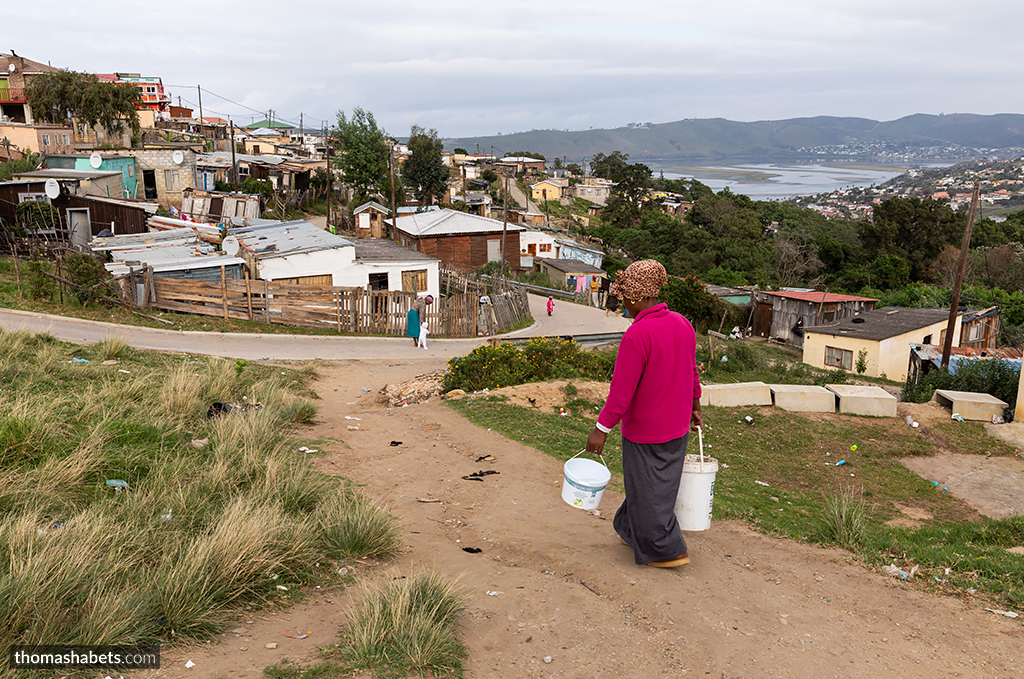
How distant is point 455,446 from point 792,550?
434cm

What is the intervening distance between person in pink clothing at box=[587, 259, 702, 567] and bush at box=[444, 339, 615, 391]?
7.59 m

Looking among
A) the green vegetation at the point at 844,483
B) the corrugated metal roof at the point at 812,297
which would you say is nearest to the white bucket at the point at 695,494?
the green vegetation at the point at 844,483

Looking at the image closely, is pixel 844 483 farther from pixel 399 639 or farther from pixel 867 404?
pixel 399 639

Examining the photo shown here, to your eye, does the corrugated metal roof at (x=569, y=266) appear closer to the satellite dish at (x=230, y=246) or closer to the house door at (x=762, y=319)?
the house door at (x=762, y=319)

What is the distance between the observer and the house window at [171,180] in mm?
37156

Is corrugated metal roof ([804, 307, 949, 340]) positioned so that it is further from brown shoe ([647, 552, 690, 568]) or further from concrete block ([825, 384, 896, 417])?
brown shoe ([647, 552, 690, 568])

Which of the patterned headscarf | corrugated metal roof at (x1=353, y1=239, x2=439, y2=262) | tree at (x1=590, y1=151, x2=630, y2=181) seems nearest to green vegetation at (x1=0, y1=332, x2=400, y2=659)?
the patterned headscarf

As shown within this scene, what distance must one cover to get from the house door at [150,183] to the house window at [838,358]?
119 feet

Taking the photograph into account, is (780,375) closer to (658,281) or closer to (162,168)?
(658,281)

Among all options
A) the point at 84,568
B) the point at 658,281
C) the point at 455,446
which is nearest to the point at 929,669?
the point at 658,281

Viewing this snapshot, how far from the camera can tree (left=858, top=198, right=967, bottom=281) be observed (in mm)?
63781

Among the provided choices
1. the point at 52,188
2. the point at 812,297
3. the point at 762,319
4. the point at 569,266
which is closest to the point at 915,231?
the point at 762,319

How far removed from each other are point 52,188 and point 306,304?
38.3ft

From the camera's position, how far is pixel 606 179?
A: 129 m
